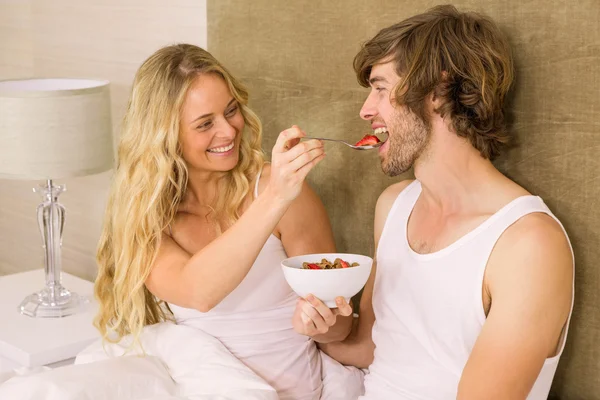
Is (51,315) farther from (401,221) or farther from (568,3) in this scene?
(568,3)

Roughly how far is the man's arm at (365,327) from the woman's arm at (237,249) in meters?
0.27

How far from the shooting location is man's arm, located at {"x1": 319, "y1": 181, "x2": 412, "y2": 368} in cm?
185

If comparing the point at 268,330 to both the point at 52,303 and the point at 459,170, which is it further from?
the point at 52,303

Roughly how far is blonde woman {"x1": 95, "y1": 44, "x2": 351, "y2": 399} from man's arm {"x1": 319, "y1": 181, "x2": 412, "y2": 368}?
0.06 metres

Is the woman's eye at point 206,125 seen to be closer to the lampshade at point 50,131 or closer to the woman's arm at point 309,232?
the woman's arm at point 309,232

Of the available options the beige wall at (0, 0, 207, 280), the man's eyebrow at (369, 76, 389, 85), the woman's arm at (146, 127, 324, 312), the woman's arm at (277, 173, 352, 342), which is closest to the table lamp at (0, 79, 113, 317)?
the beige wall at (0, 0, 207, 280)

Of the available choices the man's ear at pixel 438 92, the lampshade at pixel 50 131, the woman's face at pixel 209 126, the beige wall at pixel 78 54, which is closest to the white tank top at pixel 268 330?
the woman's face at pixel 209 126

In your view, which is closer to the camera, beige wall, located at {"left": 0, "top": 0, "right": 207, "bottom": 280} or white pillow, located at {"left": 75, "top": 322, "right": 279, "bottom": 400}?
white pillow, located at {"left": 75, "top": 322, "right": 279, "bottom": 400}

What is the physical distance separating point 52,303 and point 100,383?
84 cm

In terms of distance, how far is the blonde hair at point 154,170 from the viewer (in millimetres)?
1888

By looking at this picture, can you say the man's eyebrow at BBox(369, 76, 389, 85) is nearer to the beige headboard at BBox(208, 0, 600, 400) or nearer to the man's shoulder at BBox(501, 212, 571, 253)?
the beige headboard at BBox(208, 0, 600, 400)

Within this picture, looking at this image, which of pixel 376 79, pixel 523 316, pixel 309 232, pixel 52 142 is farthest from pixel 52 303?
pixel 523 316

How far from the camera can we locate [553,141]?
63.8 inches

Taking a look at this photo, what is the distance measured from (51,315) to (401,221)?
49.5 inches
